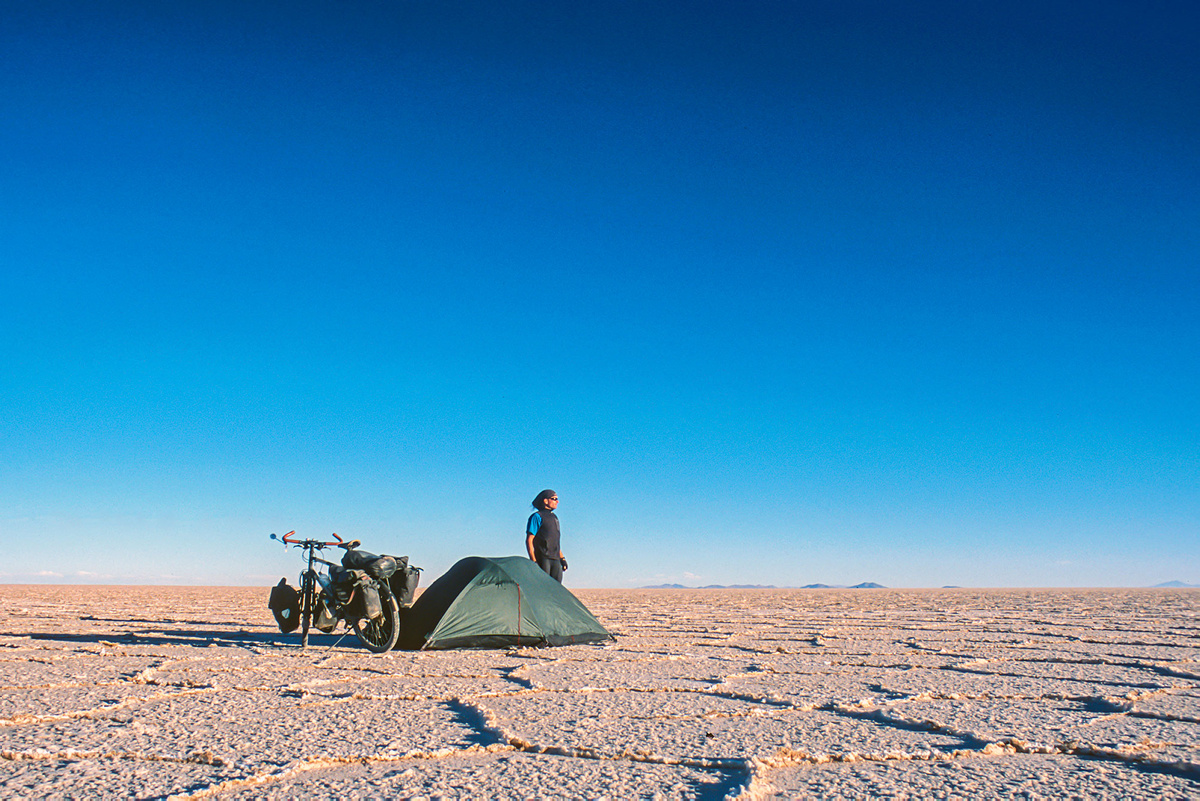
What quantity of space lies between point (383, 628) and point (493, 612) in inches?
34.7

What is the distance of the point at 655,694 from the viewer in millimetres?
4484

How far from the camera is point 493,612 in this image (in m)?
6.71

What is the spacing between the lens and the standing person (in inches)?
311

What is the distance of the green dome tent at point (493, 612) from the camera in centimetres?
662

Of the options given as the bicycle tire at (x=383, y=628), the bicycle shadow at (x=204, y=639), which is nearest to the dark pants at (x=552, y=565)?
→ the bicycle tire at (x=383, y=628)

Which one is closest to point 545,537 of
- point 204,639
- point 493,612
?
point 493,612

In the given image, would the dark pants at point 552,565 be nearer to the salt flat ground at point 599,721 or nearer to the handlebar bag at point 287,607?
Answer: the salt flat ground at point 599,721

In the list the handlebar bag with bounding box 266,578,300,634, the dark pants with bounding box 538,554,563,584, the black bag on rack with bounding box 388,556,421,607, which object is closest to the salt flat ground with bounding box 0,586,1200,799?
the handlebar bag with bounding box 266,578,300,634

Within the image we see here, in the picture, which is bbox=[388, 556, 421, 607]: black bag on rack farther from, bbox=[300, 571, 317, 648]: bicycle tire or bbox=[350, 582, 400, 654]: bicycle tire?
bbox=[300, 571, 317, 648]: bicycle tire

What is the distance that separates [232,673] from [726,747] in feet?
11.4

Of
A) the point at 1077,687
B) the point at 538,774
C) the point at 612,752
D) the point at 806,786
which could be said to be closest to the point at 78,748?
the point at 538,774

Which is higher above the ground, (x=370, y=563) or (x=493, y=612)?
(x=370, y=563)

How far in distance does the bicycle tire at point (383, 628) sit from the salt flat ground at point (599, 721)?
19 centimetres

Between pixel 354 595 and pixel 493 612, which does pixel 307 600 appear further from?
pixel 493 612
